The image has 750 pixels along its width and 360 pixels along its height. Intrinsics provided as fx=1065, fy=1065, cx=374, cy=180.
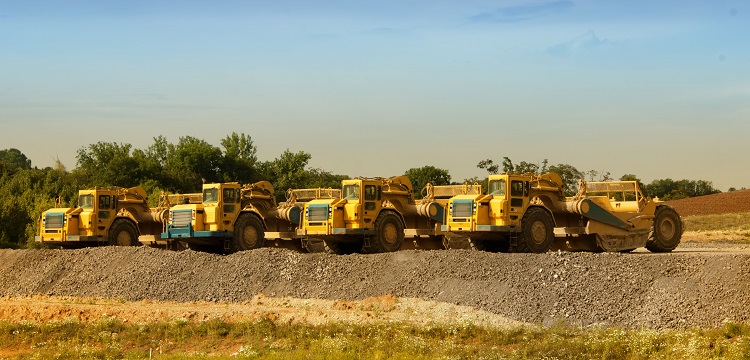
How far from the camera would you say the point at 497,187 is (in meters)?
35.7

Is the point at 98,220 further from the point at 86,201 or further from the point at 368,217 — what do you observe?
the point at 368,217

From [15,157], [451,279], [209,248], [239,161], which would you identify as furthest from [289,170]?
[15,157]

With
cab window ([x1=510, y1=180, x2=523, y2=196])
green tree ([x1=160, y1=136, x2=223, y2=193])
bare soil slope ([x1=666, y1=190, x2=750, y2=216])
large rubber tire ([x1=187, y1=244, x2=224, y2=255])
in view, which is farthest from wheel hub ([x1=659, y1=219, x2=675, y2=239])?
green tree ([x1=160, y1=136, x2=223, y2=193])

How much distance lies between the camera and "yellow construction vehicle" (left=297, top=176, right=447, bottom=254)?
37219mm

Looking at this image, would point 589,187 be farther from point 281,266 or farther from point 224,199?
point 224,199

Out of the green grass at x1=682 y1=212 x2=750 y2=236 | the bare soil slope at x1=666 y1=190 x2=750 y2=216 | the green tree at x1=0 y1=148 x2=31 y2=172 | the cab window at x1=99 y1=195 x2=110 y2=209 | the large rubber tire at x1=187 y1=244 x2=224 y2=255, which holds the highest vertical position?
the green tree at x1=0 y1=148 x2=31 y2=172

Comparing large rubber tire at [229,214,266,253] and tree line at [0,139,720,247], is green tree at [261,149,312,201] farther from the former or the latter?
large rubber tire at [229,214,266,253]

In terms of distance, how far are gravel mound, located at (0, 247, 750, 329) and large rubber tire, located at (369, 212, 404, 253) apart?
8.16 ft

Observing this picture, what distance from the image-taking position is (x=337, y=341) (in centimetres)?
2383

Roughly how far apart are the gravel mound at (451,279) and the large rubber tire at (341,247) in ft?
9.31

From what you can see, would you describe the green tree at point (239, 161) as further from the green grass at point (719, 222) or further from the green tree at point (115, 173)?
the green grass at point (719, 222)

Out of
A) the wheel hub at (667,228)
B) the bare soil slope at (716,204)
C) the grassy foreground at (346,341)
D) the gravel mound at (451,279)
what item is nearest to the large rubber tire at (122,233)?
the gravel mound at (451,279)

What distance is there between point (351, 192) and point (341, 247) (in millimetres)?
2359

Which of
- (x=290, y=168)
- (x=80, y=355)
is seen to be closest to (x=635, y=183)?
(x=80, y=355)
